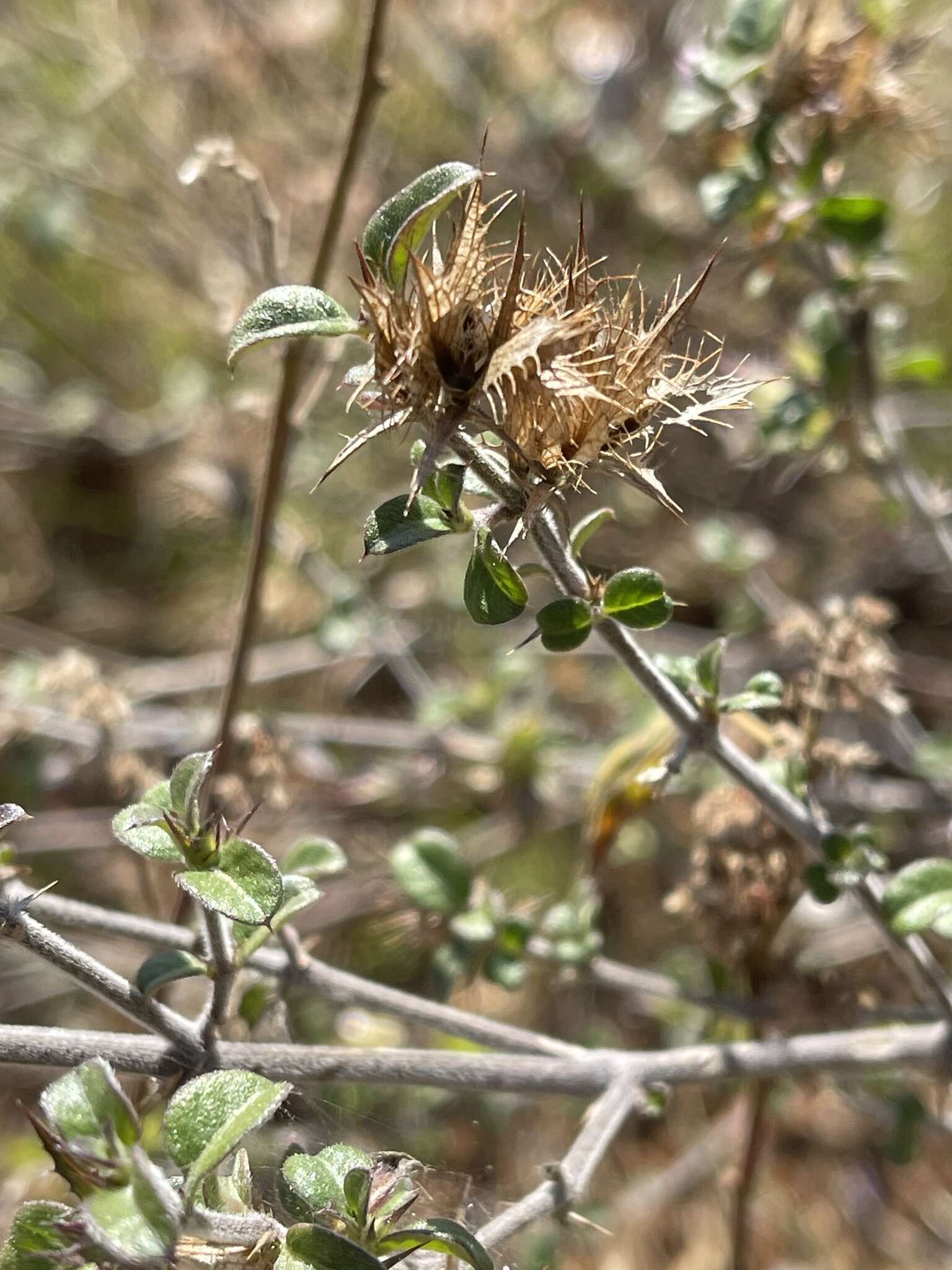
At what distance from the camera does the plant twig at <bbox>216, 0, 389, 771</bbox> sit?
1401 mm

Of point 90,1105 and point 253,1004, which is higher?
point 90,1105

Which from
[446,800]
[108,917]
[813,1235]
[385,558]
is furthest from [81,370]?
[813,1235]

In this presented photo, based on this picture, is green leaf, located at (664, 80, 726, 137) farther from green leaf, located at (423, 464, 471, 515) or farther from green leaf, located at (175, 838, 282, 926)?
green leaf, located at (175, 838, 282, 926)

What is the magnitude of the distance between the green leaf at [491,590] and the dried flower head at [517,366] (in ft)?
0.26

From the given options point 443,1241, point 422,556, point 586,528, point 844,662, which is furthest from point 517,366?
point 422,556

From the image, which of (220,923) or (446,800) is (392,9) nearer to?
(446,800)

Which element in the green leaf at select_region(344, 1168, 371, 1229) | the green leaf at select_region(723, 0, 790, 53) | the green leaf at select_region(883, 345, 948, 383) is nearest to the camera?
the green leaf at select_region(344, 1168, 371, 1229)

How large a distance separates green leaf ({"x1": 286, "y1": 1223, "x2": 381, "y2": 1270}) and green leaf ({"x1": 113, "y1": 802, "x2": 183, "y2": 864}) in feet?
0.97

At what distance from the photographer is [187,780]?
2.73ft

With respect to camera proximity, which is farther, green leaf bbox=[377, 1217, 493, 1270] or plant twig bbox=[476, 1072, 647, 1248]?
plant twig bbox=[476, 1072, 647, 1248]

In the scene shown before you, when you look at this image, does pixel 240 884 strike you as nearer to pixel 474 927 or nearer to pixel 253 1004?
pixel 253 1004

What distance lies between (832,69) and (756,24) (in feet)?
0.39


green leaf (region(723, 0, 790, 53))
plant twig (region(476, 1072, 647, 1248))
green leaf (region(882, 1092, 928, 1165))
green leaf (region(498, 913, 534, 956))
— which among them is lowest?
green leaf (region(882, 1092, 928, 1165))

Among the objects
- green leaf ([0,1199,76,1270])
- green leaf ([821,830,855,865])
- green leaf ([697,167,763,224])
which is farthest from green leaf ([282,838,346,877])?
green leaf ([697,167,763,224])
